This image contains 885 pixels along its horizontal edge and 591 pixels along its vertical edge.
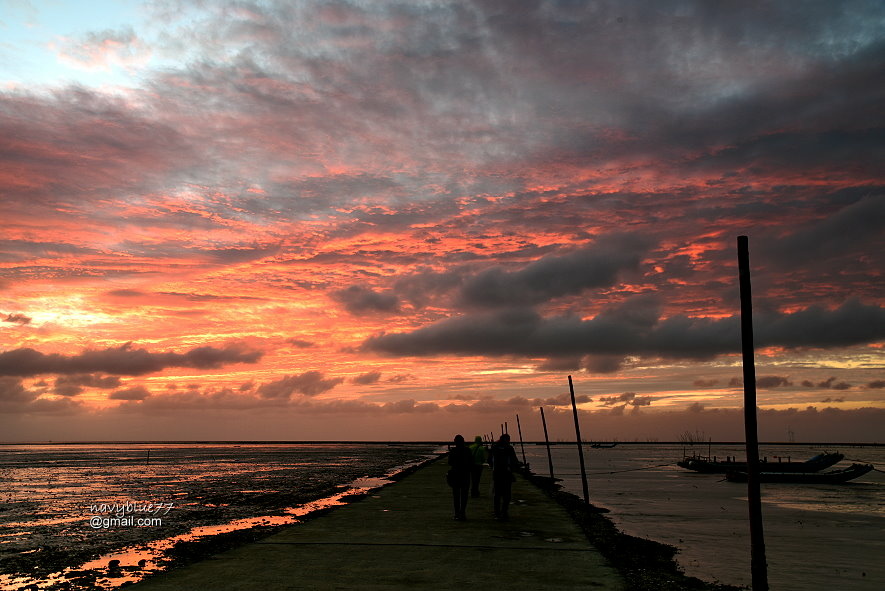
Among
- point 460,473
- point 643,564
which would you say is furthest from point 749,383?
point 460,473

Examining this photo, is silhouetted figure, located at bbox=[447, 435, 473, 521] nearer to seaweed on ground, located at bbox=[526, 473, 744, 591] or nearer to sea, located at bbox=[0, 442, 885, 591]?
seaweed on ground, located at bbox=[526, 473, 744, 591]

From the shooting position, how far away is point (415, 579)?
10.8 meters

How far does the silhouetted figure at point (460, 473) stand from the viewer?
17484 mm

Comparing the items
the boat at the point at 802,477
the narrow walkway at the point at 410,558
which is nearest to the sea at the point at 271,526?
the narrow walkway at the point at 410,558

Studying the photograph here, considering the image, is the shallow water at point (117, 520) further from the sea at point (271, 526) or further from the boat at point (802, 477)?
the boat at point (802, 477)

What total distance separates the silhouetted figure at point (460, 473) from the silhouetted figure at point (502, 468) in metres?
0.70

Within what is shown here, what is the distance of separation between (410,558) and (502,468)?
18.6ft

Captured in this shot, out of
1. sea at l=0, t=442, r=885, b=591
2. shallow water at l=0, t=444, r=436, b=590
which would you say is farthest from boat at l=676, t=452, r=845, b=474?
shallow water at l=0, t=444, r=436, b=590

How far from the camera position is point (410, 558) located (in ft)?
41.4

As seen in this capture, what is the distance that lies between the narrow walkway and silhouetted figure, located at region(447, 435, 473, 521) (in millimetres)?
439

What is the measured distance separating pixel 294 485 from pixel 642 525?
2577 centimetres

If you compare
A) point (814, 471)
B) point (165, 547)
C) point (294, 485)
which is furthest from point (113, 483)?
point (814, 471)

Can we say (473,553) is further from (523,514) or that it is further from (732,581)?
(523,514)

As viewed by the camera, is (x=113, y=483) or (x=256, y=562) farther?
(x=113, y=483)
